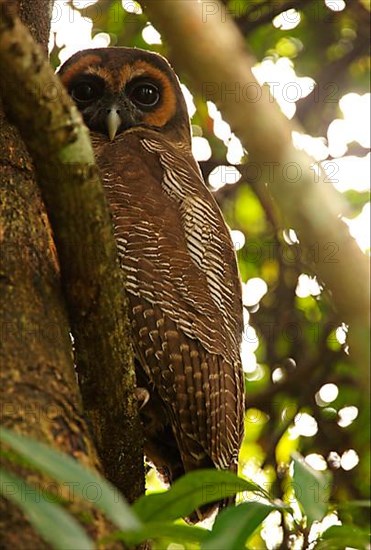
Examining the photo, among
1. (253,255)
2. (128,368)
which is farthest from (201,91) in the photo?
(253,255)

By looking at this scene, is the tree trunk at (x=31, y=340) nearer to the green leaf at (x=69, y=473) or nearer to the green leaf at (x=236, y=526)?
the green leaf at (x=236, y=526)

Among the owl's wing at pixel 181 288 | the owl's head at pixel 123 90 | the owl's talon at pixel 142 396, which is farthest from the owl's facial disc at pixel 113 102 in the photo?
the owl's talon at pixel 142 396

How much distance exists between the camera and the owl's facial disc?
4289mm

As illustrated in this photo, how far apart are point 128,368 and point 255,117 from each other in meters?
1.22

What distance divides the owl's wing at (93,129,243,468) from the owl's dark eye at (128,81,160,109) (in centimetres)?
42

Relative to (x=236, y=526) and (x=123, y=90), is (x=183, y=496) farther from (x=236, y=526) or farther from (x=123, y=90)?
(x=123, y=90)

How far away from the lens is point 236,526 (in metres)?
1.78

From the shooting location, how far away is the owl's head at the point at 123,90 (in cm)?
435

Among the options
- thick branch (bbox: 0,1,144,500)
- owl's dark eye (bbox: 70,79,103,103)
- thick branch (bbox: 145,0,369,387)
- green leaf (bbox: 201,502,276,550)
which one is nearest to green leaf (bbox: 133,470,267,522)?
green leaf (bbox: 201,502,276,550)

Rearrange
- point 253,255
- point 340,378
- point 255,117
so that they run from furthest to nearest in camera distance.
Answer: point 253,255
point 340,378
point 255,117

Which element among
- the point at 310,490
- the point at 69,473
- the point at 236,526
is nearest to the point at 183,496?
the point at 236,526

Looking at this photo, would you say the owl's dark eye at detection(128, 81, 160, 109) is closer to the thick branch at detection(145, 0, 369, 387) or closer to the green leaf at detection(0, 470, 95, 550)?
the thick branch at detection(145, 0, 369, 387)

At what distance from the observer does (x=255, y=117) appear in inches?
61.6

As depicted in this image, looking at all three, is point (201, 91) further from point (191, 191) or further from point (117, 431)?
point (191, 191)
